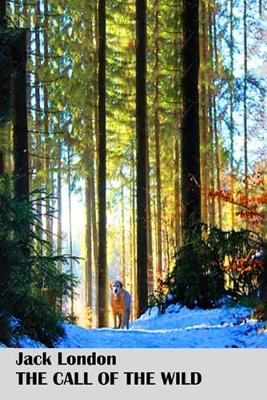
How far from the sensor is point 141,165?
52.5ft

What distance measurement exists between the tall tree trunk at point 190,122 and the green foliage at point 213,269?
0.92 metres

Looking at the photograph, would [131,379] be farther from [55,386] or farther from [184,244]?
[184,244]

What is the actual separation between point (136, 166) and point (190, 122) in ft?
11.3

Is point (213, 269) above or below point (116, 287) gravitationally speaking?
above

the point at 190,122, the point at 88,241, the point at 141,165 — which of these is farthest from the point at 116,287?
the point at 88,241

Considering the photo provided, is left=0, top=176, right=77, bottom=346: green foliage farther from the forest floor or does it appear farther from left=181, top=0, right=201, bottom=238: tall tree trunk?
left=181, top=0, right=201, bottom=238: tall tree trunk

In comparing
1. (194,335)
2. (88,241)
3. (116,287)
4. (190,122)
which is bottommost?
(194,335)

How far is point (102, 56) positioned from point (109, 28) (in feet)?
21.8

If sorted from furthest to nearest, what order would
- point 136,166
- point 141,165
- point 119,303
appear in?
point 136,166 < point 141,165 < point 119,303

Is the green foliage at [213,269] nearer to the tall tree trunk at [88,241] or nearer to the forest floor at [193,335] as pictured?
the forest floor at [193,335]

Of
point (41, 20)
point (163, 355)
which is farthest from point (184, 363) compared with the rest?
point (41, 20)

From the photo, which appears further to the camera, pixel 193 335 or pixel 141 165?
pixel 141 165

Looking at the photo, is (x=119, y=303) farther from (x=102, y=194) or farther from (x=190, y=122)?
(x=102, y=194)

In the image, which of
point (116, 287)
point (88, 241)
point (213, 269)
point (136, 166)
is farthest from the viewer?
point (88, 241)
